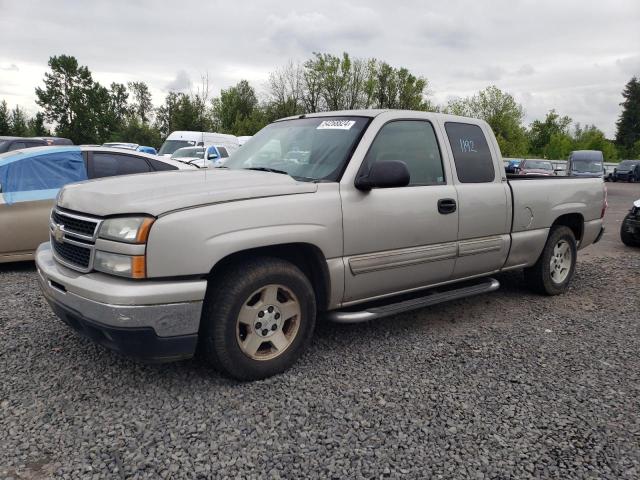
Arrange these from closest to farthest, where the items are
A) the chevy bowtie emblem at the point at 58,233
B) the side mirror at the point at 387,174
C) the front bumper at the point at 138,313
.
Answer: the front bumper at the point at 138,313
the chevy bowtie emblem at the point at 58,233
the side mirror at the point at 387,174

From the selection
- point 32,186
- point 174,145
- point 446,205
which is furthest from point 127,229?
point 174,145

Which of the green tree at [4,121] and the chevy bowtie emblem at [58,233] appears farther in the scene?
the green tree at [4,121]

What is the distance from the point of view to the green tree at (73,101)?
67.1 metres

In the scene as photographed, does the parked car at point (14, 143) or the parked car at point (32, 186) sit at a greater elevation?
the parked car at point (14, 143)

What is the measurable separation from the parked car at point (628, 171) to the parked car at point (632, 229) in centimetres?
3296

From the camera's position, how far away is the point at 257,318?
Result: 3.28 m

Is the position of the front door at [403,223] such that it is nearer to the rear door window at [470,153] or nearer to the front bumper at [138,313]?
the rear door window at [470,153]

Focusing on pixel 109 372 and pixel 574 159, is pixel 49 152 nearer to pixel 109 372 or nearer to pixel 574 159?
pixel 109 372

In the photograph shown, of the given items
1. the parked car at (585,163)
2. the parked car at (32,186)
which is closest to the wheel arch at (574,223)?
the parked car at (32,186)

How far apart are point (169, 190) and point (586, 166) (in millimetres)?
31975

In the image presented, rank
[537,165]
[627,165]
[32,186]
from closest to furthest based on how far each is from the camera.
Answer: [32,186], [537,165], [627,165]

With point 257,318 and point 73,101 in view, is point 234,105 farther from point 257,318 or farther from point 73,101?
point 257,318

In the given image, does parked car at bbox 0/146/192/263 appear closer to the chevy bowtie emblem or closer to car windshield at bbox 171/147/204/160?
the chevy bowtie emblem

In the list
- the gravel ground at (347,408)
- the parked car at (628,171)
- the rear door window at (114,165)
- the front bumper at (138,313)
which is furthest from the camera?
the parked car at (628,171)
